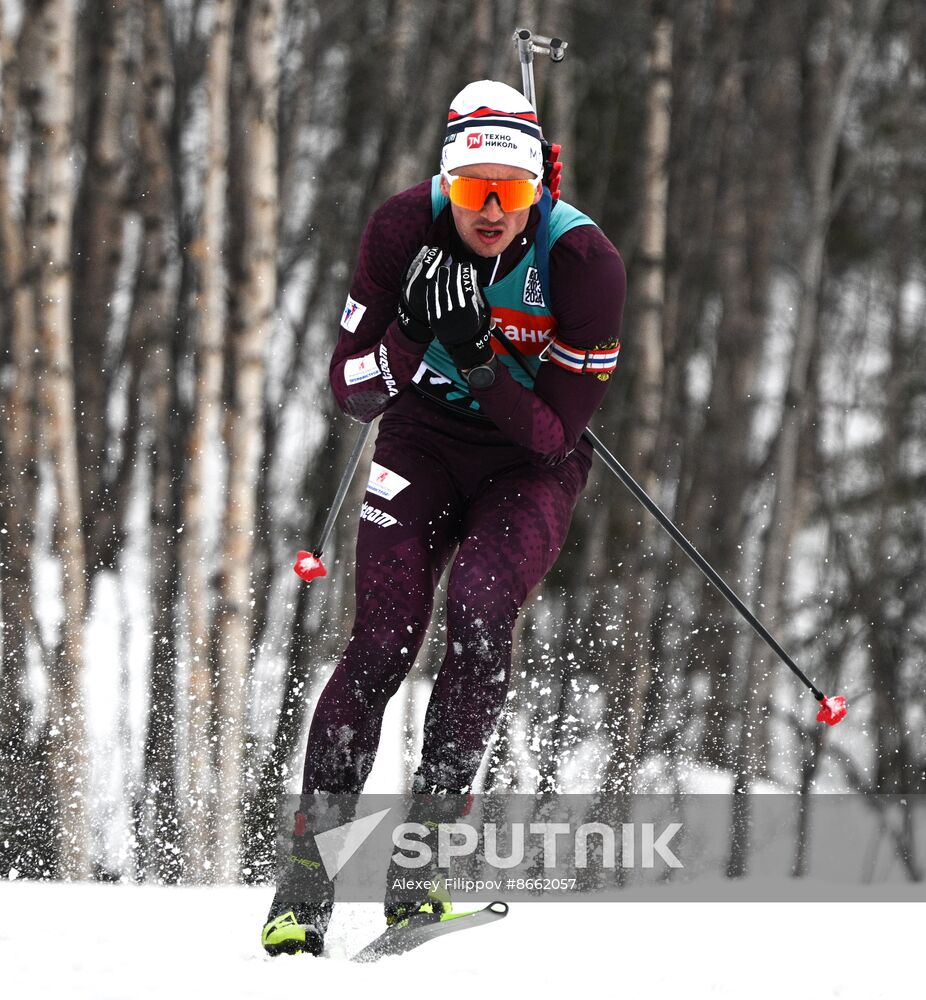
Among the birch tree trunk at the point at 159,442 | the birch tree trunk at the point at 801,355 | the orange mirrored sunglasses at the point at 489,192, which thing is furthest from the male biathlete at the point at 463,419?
the birch tree trunk at the point at 801,355

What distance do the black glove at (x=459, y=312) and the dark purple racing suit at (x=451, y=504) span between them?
4.1 inches

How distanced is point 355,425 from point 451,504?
18.9ft

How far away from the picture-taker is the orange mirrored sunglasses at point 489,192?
10.4 feet

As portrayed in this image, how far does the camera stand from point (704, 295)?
10.5 metres

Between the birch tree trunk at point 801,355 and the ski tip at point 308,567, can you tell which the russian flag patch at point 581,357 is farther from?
the birch tree trunk at point 801,355

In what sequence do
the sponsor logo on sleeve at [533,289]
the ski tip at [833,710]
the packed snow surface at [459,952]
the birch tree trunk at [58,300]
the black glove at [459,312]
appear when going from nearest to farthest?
the packed snow surface at [459,952]
the black glove at [459,312]
the sponsor logo on sleeve at [533,289]
the ski tip at [833,710]
the birch tree trunk at [58,300]

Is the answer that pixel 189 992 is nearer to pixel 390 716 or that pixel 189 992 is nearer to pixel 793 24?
pixel 390 716

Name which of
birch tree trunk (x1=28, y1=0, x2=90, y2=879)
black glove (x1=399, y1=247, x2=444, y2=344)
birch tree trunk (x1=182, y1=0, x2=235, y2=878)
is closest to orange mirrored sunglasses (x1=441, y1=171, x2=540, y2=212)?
black glove (x1=399, y1=247, x2=444, y2=344)

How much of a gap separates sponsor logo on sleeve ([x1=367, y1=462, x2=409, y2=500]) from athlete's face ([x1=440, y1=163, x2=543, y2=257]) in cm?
63

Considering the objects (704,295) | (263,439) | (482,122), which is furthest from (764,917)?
(704,295)

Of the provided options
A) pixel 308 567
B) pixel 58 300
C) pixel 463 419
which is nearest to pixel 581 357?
pixel 463 419

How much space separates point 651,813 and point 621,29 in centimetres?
591

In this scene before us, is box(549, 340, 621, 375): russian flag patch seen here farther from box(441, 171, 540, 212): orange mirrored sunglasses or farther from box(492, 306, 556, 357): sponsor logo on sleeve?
box(441, 171, 540, 212): orange mirrored sunglasses
